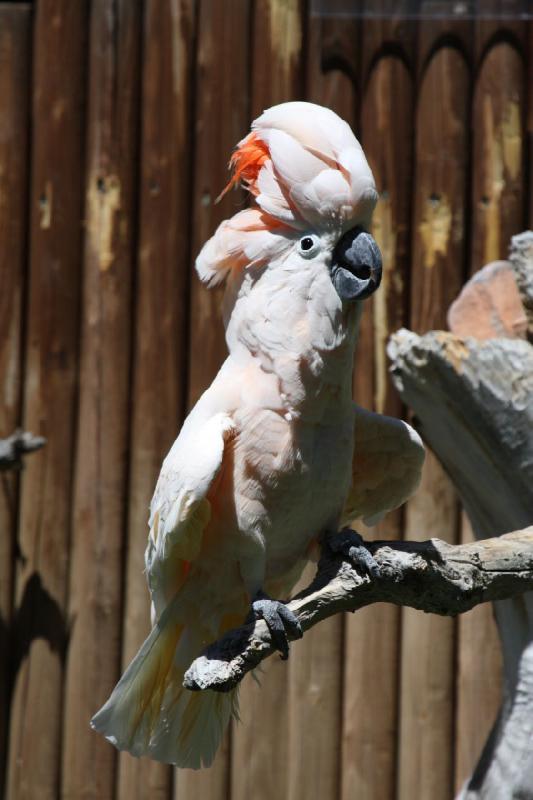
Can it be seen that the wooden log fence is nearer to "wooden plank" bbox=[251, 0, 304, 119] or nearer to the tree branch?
"wooden plank" bbox=[251, 0, 304, 119]

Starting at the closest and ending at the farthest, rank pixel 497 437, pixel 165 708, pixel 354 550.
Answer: pixel 354 550 < pixel 165 708 < pixel 497 437

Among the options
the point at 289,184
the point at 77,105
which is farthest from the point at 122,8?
the point at 289,184

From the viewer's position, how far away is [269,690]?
11.1 ft

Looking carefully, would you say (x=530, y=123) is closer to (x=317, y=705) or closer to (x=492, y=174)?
(x=492, y=174)

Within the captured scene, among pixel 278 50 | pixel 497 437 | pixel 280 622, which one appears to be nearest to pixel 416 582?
pixel 280 622

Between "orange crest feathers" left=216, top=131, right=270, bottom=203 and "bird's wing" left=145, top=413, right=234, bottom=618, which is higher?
"orange crest feathers" left=216, top=131, right=270, bottom=203

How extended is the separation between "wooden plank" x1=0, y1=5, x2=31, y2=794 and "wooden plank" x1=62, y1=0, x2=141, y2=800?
0.20m

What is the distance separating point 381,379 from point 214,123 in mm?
961

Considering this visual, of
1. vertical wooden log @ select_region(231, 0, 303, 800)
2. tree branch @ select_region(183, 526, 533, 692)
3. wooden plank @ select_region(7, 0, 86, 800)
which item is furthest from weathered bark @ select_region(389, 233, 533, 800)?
wooden plank @ select_region(7, 0, 86, 800)

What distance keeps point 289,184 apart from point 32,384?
166cm

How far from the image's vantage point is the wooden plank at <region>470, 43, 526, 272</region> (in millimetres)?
3412

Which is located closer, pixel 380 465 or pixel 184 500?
pixel 184 500

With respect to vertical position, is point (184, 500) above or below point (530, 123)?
below

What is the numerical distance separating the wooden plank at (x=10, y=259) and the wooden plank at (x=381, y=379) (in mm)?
1074
